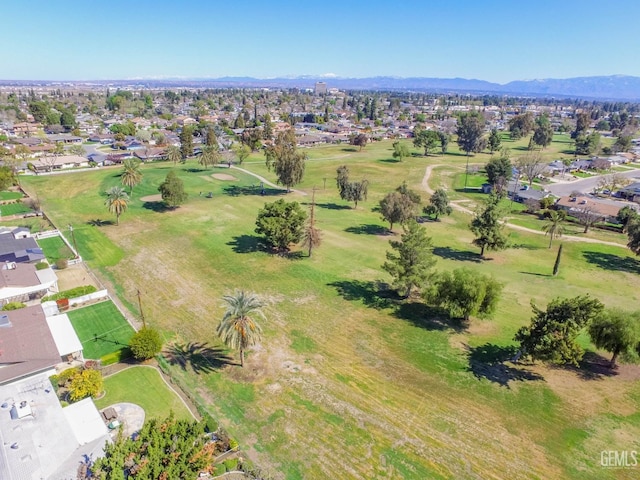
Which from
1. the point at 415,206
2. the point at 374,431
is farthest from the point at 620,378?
the point at 415,206

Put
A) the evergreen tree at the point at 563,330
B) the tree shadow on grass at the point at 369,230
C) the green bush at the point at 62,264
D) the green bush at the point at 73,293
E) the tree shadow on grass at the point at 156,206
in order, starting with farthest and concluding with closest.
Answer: the tree shadow on grass at the point at 156,206
the tree shadow on grass at the point at 369,230
the green bush at the point at 62,264
the green bush at the point at 73,293
the evergreen tree at the point at 563,330

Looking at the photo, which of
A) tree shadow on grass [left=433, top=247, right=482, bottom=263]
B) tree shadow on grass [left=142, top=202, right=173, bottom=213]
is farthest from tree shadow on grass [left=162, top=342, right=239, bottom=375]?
tree shadow on grass [left=142, top=202, right=173, bottom=213]

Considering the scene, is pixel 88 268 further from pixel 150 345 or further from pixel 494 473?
pixel 494 473

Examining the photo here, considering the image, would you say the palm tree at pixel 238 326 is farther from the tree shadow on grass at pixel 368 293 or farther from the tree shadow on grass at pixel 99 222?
the tree shadow on grass at pixel 99 222

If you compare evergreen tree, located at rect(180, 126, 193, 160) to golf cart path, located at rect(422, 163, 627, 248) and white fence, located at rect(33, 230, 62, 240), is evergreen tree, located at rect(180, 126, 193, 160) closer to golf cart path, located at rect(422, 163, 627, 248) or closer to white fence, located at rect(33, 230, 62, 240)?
white fence, located at rect(33, 230, 62, 240)

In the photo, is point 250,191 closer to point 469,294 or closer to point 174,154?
point 174,154

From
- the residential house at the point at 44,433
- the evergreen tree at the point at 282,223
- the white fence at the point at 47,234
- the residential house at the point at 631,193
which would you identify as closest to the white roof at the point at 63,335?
the residential house at the point at 44,433
